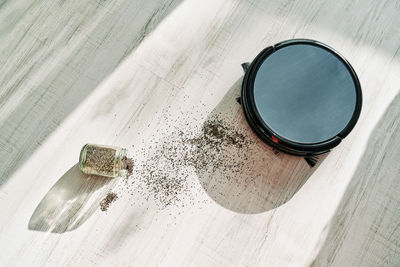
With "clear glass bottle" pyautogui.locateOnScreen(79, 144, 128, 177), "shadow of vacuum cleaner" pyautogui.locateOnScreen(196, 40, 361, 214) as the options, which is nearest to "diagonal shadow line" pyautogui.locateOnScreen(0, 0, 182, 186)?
"clear glass bottle" pyautogui.locateOnScreen(79, 144, 128, 177)

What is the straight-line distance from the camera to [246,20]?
2.90ft

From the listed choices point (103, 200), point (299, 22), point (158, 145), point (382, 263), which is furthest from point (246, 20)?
point (382, 263)

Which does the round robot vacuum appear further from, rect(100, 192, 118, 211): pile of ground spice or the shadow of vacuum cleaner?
rect(100, 192, 118, 211): pile of ground spice

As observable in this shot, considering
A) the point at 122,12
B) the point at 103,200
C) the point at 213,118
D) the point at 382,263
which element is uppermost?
the point at 122,12

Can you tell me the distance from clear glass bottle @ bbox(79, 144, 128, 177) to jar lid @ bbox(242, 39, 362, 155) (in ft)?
1.25

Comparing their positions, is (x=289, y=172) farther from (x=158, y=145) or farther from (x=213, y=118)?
(x=158, y=145)

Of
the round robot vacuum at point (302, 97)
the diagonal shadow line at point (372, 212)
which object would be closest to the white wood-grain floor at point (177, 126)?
the diagonal shadow line at point (372, 212)

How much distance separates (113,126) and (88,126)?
2.9 inches

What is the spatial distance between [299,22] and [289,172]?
1.50 feet

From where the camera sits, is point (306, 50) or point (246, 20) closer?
point (306, 50)

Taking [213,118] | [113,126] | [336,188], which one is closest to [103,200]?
[113,126]

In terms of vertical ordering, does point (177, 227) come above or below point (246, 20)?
below

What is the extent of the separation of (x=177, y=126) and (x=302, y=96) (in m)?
0.36

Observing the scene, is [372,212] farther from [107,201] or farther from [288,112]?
[107,201]
